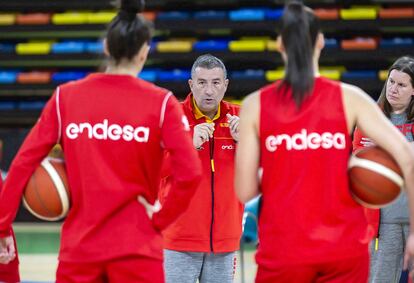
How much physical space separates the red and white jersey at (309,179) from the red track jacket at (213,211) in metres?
1.41

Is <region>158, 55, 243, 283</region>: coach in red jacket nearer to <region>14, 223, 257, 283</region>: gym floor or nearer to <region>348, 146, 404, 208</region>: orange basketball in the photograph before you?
<region>348, 146, 404, 208</region>: orange basketball

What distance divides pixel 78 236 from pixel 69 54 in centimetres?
923

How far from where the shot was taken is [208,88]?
15.4 ft

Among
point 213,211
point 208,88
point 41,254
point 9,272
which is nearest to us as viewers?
point 9,272

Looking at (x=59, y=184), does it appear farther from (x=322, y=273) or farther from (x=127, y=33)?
(x=322, y=273)

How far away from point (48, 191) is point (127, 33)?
73 centimetres

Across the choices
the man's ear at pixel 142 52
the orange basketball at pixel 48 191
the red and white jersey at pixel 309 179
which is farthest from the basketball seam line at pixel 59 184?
the red and white jersey at pixel 309 179

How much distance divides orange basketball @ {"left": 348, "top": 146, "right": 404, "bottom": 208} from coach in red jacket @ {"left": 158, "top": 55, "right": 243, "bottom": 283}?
140 centimetres

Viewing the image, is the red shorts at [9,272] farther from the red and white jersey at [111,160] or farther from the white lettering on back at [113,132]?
the white lettering on back at [113,132]

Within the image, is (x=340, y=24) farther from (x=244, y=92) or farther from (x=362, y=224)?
(x=362, y=224)

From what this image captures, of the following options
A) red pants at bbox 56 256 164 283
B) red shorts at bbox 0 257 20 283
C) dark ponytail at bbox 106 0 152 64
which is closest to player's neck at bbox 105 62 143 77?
dark ponytail at bbox 106 0 152 64

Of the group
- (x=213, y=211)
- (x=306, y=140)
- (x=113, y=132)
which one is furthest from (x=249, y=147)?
(x=213, y=211)

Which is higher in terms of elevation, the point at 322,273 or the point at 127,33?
the point at 127,33

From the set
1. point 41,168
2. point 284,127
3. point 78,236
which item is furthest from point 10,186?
point 284,127
